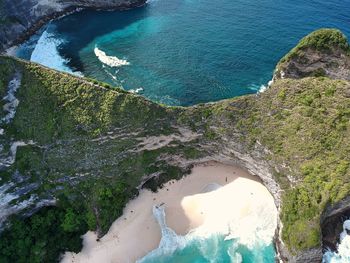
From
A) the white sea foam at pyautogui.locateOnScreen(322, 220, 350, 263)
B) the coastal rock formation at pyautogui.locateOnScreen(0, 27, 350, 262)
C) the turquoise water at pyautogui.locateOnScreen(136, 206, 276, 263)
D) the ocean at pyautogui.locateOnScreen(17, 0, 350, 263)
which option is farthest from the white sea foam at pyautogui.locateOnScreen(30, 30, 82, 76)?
the white sea foam at pyautogui.locateOnScreen(322, 220, 350, 263)

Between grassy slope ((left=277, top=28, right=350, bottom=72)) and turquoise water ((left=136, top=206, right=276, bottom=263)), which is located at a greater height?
grassy slope ((left=277, top=28, right=350, bottom=72))

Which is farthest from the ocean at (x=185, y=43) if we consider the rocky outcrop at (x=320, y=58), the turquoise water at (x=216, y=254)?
the turquoise water at (x=216, y=254)

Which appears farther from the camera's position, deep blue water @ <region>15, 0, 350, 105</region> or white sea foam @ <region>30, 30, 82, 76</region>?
white sea foam @ <region>30, 30, 82, 76</region>

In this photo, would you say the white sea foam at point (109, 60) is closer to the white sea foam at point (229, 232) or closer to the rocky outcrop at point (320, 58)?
the rocky outcrop at point (320, 58)

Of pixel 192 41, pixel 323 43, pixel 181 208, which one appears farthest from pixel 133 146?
pixel 192 41

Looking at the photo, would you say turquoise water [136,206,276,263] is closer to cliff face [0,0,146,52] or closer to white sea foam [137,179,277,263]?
white sea foam [137,179,277,263]
